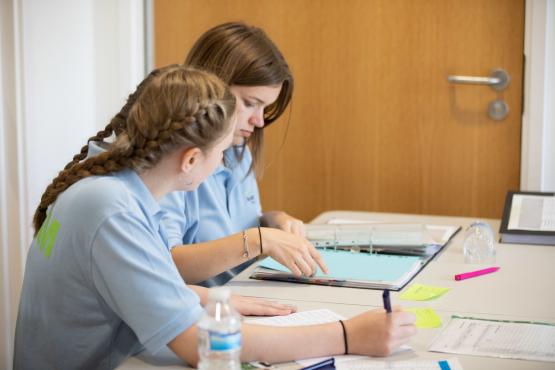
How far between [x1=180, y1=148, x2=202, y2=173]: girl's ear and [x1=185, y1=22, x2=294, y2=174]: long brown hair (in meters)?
0.53

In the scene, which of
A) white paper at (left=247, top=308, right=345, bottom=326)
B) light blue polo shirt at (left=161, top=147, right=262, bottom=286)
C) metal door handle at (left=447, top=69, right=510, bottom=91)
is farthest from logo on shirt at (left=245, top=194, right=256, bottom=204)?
metal door handle at (left=447, top=69, right=510, bottom=91)

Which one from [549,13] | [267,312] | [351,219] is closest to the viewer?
[267,312]

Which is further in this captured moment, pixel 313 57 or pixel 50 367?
pixel 313 57

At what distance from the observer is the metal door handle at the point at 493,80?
2.85m

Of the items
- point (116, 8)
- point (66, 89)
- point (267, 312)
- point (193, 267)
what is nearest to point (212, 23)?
point (116, 8)

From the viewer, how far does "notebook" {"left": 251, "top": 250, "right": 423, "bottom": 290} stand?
167cm

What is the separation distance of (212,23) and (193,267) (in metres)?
1.67

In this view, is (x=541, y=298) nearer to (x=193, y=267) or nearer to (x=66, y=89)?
(x=193, y=267)

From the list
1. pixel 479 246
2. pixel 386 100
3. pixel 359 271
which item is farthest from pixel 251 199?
pixel 386 100

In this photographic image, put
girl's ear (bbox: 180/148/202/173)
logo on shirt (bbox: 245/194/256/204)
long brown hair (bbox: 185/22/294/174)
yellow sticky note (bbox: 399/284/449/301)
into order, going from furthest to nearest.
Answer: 1. logo on shirt (bbox: 245/194/256/204)
2. long brown hair (bbox: 185/22/294/174)
3. yellow sticky note (bbox: 399/284/449/301)
4. girl's ear (bbox: 180/148/202/173)

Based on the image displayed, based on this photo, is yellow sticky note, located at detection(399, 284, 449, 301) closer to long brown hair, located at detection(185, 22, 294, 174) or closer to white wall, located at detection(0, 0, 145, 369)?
long brown hair, located at detection(185, 22, 294, 174)

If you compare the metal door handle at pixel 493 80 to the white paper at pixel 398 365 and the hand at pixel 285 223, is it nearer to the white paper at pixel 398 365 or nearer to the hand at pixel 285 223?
the hand at pixel 285 223

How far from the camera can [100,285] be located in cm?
121

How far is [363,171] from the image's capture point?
3.08m
